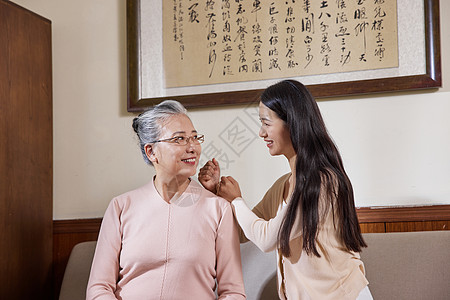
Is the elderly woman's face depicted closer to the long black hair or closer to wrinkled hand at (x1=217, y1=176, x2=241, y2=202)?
wrinkled hand at (x1=217, y1=176, x2=241, y2=202)

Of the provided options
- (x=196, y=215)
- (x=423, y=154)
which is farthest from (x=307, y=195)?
(x=423, y=154)

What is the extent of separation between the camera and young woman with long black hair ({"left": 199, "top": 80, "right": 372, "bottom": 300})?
1.58 meters

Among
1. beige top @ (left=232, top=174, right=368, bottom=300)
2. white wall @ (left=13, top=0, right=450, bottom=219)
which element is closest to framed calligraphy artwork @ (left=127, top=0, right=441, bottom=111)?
white wall @ (left=13, top=0, right=450, bottom=219)

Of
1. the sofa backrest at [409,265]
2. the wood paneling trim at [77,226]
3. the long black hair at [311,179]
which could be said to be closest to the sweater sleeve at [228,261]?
the long black hair at [311,179]

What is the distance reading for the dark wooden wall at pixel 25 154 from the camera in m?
2.30

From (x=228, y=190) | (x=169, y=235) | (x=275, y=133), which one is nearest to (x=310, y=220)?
(x=275, y=133)

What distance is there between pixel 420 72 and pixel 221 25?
0.90 meters

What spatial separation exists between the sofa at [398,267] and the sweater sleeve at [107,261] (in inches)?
21.0

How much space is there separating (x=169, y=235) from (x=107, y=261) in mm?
237

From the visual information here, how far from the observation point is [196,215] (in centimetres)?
187

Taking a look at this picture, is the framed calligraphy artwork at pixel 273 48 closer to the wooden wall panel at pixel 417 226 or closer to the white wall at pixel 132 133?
the white wall at pixel 132 133

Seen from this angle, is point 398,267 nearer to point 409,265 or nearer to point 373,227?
point 409,265

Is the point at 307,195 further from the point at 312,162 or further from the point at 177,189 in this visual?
the point at 177,189

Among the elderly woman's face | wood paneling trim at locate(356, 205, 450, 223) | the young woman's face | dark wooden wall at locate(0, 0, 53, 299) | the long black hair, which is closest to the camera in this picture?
the long black hair
